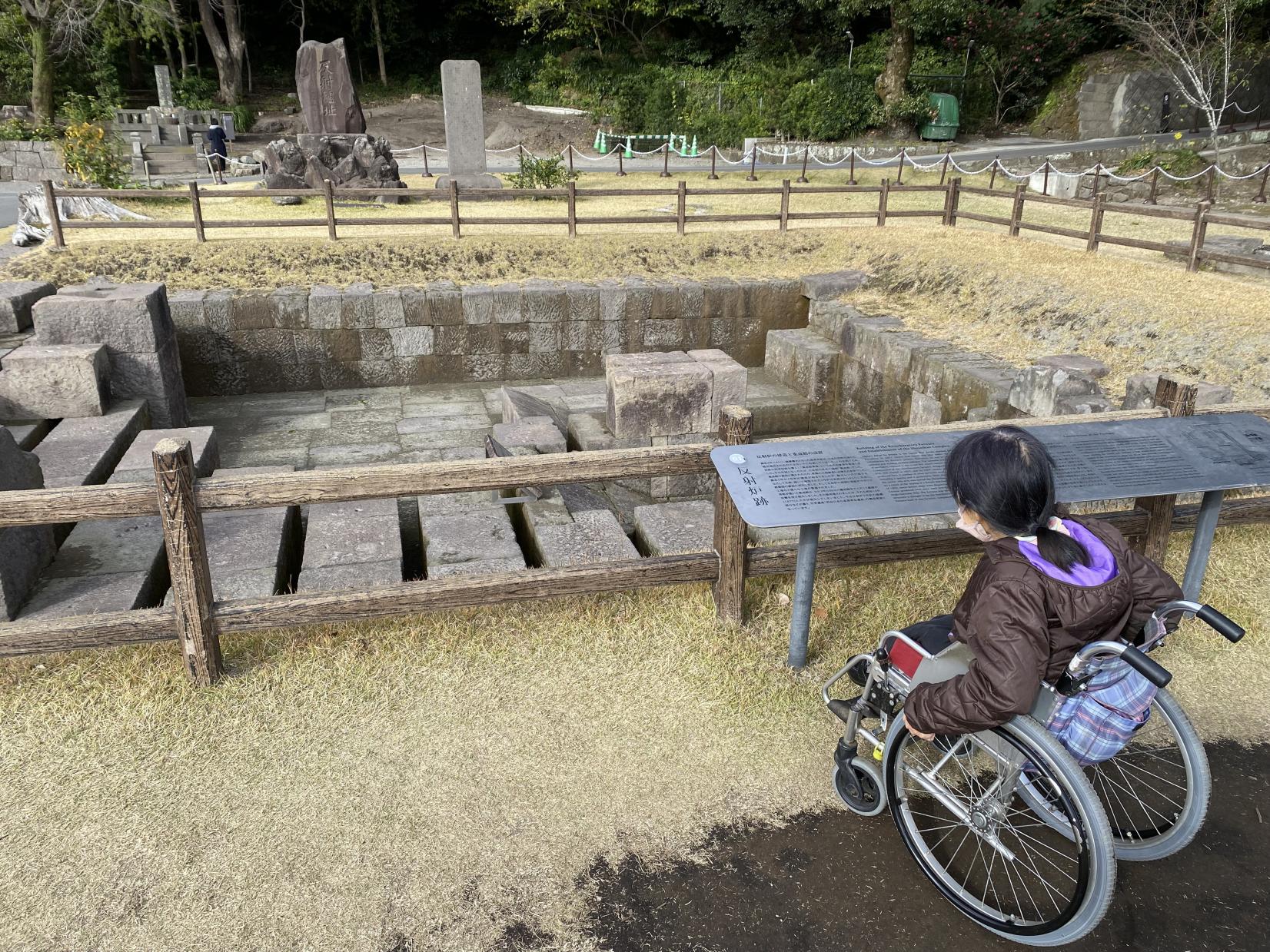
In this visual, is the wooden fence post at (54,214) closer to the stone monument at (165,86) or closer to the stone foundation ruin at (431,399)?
the stone foundation ruin at (431,399)

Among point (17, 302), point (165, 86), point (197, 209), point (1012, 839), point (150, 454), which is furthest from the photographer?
point (165, 86)

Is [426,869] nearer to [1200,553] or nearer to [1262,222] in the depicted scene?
[1200,553]

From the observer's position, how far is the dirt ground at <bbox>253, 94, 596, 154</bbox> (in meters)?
24.2

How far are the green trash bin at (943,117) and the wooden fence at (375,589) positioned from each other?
22487 mm

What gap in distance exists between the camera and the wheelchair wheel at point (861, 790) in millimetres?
2639

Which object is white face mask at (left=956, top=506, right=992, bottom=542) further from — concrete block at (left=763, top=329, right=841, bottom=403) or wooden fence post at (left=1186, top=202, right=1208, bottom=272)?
wooden fence post at (left=1186, top=202, right=1208, bottom=272)

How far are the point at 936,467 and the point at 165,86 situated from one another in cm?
3239

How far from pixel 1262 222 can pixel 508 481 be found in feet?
27.5

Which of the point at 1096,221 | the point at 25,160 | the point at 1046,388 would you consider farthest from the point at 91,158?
the point at 1096,221

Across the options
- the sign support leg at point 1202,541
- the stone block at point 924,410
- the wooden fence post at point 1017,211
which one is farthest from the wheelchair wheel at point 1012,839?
the wooden fence post at point 1017,211

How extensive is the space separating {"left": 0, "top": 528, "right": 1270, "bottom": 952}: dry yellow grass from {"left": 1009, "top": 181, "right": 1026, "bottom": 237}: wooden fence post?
25.1 ft

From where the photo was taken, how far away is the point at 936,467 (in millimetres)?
3082

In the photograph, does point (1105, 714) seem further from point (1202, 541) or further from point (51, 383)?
point (51, 383)

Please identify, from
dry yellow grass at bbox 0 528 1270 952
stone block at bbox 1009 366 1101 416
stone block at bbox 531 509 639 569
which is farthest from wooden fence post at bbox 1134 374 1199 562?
stone block at bbox 531 509 639 569
